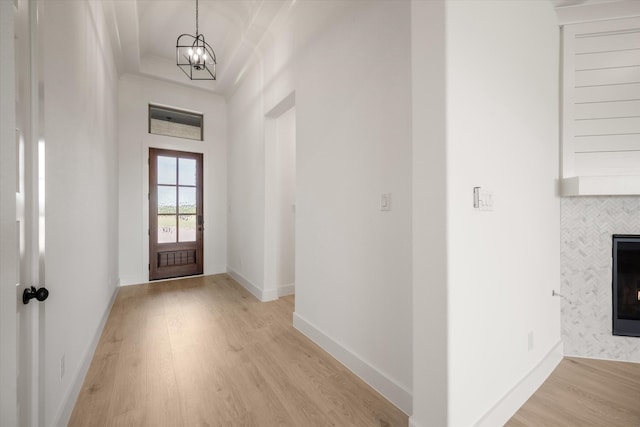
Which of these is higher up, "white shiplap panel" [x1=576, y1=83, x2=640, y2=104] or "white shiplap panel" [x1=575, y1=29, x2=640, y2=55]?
"white shiplap panel" [x1=575, y1=29, x2=640, y2=55]

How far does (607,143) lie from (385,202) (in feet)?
6.55

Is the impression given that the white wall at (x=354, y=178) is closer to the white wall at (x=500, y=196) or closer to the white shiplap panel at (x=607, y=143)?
the white wall at (x=500, y=196)

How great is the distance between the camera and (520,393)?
65.7 inches

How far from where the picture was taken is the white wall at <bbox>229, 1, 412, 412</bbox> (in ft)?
5.50

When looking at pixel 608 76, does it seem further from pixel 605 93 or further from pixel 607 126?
pixel 607 126

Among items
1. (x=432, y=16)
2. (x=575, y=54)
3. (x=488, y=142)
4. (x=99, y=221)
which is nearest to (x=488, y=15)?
(x=432, y=16)

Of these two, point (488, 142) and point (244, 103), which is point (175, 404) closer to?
point (488, 142)

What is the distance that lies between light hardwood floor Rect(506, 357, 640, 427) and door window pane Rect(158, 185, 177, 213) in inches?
197

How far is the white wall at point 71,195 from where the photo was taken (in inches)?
55.4

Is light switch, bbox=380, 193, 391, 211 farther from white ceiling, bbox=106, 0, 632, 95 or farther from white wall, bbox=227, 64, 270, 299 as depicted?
white ceiling, bbox=106, 0, 632, 95

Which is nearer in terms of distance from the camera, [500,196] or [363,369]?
A: [500,196]

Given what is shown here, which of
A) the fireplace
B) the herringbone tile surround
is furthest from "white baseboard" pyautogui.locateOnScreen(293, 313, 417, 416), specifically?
the fireplace

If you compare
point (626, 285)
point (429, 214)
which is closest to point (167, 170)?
point (429, 214)

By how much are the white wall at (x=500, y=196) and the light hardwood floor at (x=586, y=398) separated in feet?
0.55
